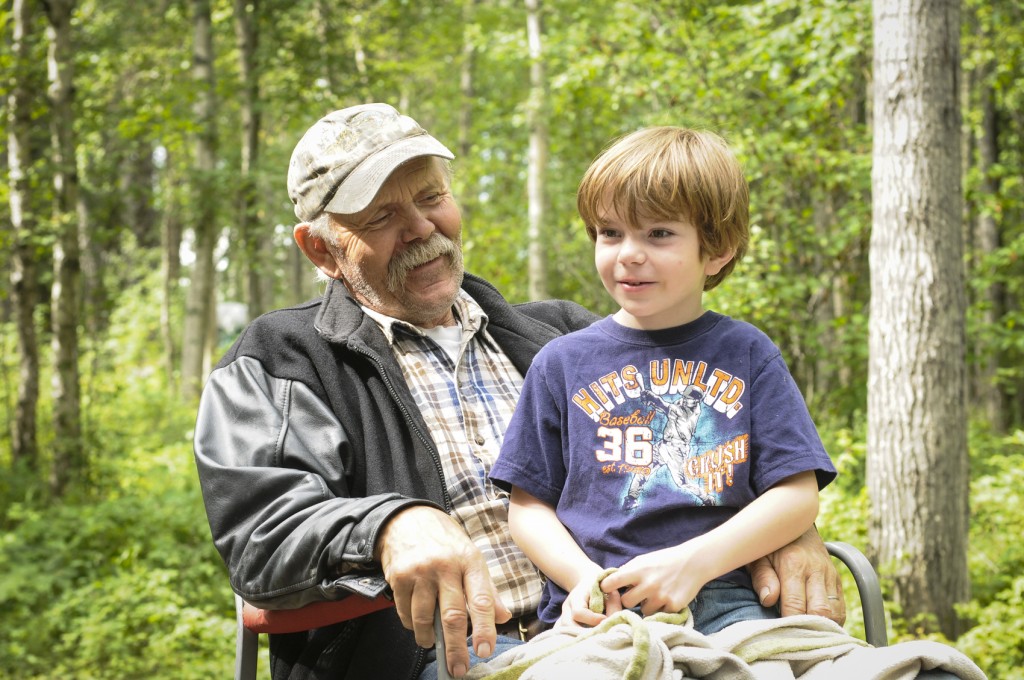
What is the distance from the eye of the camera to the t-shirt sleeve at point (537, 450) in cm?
202

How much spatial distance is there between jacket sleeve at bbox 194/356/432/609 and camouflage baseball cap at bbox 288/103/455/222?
0.50 m

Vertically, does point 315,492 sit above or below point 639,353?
below

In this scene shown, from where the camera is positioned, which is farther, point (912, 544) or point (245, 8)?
point (245, 8)

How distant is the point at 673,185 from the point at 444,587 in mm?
837

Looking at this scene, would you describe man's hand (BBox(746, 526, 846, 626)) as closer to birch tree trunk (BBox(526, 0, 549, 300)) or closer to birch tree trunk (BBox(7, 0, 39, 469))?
birch tree trunk (BBox(7, 0, 39, 469))

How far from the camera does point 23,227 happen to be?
324 inches

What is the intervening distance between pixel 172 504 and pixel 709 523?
6475 mm

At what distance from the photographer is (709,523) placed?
1.93 metres

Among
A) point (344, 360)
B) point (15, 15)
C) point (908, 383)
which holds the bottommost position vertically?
point (908, 383)

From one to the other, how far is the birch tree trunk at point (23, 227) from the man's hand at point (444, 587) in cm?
708

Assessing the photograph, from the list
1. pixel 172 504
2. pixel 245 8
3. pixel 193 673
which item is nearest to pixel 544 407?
pixel 193 673

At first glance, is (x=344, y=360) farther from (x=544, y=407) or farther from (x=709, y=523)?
(x=709, y=523)

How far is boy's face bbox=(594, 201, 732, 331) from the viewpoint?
75.0 inches

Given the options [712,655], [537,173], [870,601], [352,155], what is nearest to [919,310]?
[870,601]
